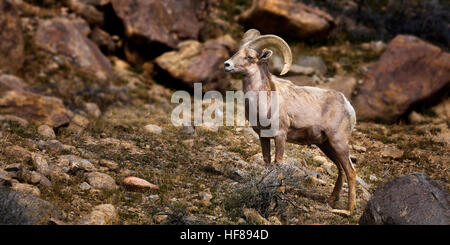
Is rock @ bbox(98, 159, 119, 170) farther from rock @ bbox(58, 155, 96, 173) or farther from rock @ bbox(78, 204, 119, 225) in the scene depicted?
rock @ bbox(78, 204, 119, 225)

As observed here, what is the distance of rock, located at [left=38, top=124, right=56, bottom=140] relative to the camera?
8927 millimetres

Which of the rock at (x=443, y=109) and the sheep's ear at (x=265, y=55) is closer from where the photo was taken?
the sheep's ear at (x=265, y=55)

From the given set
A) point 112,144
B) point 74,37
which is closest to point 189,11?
point 74,37

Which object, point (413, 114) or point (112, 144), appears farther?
point (413, 114)

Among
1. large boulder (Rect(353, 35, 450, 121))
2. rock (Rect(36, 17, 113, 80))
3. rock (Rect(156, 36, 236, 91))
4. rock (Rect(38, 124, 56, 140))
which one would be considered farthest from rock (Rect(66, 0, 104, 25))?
large boulder (Rect(353, 35, 450, 121))

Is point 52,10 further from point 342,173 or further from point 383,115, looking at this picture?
point 342,173

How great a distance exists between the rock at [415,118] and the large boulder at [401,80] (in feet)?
0.72

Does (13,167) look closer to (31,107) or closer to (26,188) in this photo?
(26,188)

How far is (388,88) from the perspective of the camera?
1270cm

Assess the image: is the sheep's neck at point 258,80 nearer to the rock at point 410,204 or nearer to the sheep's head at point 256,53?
the sheep's head at point 256,53

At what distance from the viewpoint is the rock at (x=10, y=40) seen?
12055mm

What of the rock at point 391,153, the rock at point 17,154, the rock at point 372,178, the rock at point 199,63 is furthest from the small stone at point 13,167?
the rock at point 199,63

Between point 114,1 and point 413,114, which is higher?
point 114,1

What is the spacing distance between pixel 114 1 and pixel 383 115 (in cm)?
855
